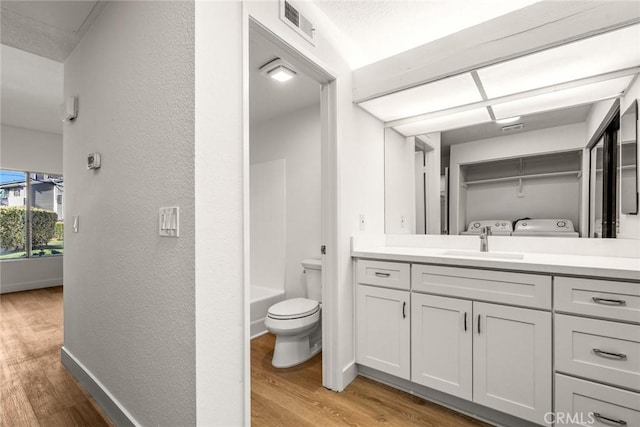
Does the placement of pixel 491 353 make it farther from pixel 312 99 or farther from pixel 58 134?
pixel 58 134

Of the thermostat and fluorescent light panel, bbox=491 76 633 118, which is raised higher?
fluorescent light panel, bbox=491 76 633 118

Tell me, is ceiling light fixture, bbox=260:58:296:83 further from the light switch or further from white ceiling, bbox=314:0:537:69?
the light switch

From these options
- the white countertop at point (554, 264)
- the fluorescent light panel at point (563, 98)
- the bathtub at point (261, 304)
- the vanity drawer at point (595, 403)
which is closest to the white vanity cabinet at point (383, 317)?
the white countertop at point (554, 264)

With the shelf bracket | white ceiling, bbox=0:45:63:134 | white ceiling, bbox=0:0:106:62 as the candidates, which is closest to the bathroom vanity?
the shelf bracket

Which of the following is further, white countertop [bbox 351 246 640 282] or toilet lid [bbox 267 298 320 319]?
toilet lid [bbox 267 298 320 319]

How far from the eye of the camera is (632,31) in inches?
54.9

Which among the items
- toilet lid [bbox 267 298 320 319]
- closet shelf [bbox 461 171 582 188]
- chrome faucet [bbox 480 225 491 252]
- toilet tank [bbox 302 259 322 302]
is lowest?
toilet lid [bbox 267 298 320 319]

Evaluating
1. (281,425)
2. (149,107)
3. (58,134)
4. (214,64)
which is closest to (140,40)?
(149,107)

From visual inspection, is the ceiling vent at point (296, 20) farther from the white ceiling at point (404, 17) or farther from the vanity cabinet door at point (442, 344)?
the vanity cabinet door at point (442, 344)

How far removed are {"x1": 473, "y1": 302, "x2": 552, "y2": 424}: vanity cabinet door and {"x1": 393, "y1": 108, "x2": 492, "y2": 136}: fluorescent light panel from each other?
1.39 meters

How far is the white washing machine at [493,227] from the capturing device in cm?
207

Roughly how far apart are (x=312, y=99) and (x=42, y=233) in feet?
17.1

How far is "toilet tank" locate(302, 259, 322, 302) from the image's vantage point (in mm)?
2875

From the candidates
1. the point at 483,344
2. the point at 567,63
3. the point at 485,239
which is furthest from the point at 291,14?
the point at 483,344
